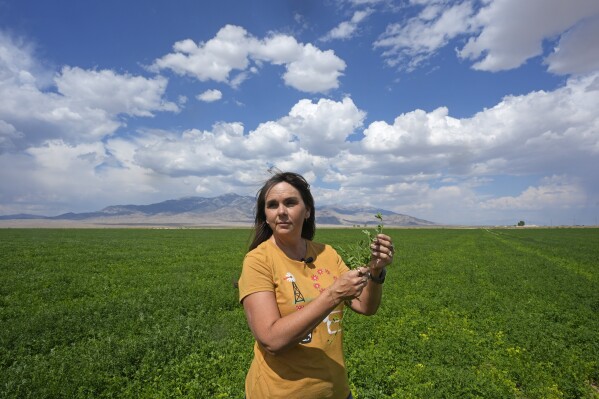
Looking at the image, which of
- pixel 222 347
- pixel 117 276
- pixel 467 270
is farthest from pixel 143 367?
pixel 467 270

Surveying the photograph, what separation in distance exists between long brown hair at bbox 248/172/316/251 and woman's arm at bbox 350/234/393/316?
71 cm

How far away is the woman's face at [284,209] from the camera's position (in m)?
2.74

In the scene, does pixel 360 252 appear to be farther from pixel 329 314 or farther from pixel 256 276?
pixel 256 276

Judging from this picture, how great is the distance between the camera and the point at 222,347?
970cm

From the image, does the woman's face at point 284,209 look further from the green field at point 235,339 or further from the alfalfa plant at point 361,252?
the green field at point 235,339

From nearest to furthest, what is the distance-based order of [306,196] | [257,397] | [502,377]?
[257,397] → [306,196] → [502,377]

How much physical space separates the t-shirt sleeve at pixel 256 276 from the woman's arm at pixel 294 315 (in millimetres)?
53

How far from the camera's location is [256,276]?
8.12 feet

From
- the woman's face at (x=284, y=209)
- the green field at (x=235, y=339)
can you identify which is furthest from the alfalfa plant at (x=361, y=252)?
the green field at (x=235, y=339)

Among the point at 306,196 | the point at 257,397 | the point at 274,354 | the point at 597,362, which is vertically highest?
the point at 306,196

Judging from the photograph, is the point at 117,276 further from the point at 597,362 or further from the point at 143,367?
the point at 597,362

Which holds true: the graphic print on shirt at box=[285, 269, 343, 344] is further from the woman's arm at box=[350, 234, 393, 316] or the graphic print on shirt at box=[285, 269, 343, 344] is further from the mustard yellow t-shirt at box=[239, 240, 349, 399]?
the woman's arm at box=[350, 234, 393, 316]

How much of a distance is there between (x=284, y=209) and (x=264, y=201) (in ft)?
1.16

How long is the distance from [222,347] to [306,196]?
8015mm
